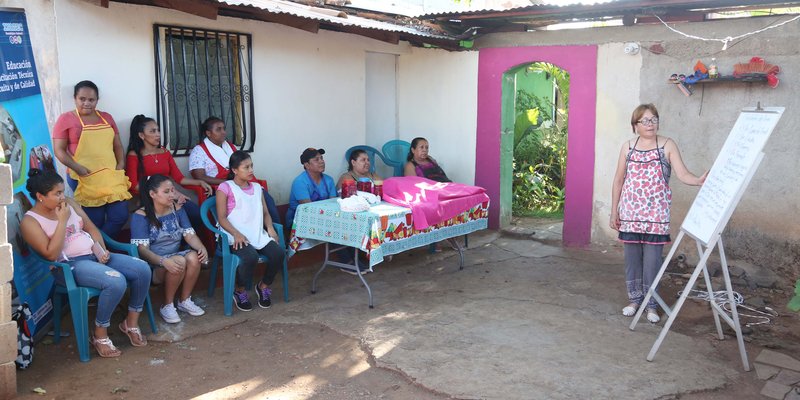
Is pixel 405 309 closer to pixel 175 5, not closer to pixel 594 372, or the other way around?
pixel 594 372

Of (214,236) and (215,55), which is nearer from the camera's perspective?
(214,236)

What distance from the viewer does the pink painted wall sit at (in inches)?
298

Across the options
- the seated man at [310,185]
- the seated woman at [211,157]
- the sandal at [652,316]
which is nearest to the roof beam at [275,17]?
the seated woman at [211,157]

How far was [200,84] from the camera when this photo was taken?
6.37 metres

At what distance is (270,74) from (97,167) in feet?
7.49

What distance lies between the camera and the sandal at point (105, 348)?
4527 millimetres

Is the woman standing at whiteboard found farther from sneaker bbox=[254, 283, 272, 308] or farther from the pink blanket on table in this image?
sneaker bbox=[254, 283, 272, 308]

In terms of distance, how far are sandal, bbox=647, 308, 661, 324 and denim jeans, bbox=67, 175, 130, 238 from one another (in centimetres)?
419

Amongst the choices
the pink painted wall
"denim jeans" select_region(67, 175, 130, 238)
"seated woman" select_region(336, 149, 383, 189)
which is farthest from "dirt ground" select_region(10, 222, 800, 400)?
the pink painted wall

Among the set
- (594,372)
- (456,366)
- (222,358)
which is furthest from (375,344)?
(594,372)

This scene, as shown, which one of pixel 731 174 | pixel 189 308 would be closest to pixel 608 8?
pixel 731 174

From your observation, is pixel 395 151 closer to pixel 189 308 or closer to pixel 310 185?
pixel 310 185

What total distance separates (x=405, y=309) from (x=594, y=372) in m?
1.75

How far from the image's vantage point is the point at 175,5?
5.45 metres
